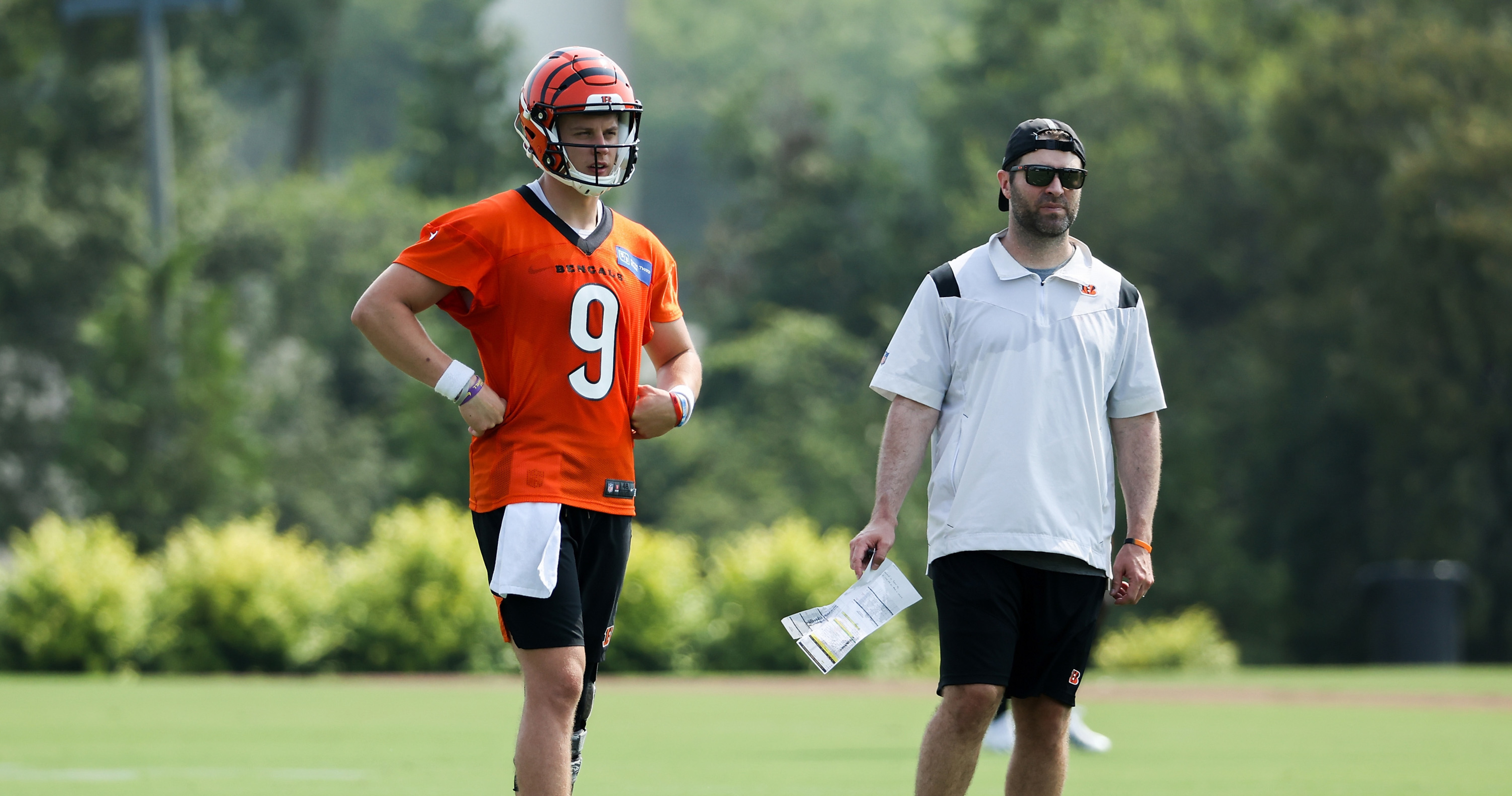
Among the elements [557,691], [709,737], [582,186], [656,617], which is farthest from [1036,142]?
[656,617]

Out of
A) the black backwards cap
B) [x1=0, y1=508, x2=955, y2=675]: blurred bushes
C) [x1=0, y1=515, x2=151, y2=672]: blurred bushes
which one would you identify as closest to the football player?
the black backwards cap

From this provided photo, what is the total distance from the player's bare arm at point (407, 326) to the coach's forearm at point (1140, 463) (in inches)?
76.7

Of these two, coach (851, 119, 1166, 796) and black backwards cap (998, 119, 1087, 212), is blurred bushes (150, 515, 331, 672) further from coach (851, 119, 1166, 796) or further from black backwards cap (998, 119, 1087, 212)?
black backwards cap (998, 119, 1087, 212)

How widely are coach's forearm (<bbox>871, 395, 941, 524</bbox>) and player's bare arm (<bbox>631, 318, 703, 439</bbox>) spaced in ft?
2.05

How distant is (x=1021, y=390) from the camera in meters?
5.68

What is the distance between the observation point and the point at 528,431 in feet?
17.9

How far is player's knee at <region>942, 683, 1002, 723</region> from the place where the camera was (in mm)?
5586

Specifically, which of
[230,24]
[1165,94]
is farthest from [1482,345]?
[230,24]

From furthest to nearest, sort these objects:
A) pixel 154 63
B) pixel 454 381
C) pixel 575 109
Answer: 1. pixel 154 63
2. pixel 575 109
3. pixel 454 381

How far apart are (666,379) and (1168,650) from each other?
72.5 ft

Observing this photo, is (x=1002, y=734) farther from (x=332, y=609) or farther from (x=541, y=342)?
(x=332, y=609)

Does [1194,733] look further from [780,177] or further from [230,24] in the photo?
[230,24]

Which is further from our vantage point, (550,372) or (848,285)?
(848,285)

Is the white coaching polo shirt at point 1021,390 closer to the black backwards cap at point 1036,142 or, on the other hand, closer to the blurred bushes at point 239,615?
the black backwards cap at point 1036,142
